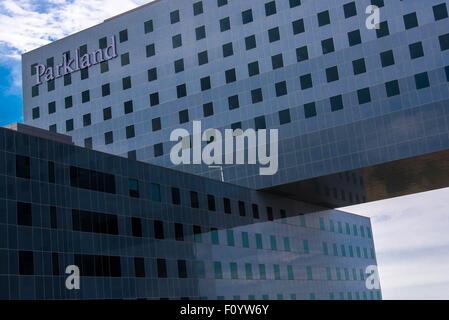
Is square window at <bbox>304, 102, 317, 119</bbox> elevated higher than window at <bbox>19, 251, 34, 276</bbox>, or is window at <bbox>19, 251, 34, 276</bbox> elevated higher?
square window at <bbox>304, 102, 317, 119</bbox>

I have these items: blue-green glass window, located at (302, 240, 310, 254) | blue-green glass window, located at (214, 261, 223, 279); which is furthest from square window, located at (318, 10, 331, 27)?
blue-green glass window, located at (302, 240, 310, 254)

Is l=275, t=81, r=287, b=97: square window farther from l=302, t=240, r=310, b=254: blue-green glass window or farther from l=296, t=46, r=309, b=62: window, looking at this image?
l=302, t=240, r=310, b=254: blue-green glass window

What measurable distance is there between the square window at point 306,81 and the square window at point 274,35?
4295 mm

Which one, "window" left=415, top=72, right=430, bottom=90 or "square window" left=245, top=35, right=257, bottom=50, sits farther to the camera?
"square window" left=245, top=35, right=257, bottom=50

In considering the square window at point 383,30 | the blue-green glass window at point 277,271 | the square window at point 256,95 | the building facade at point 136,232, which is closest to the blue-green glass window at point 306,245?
the building facade at point 136,232

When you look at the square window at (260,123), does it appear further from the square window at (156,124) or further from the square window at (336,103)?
the square window at (156,124)

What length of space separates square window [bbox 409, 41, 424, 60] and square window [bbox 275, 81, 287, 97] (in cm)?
1041

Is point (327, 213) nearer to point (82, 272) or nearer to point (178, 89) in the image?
point (178, 89)

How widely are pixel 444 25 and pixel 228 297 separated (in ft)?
89.6

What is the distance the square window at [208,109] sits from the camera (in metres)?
53.1

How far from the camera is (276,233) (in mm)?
56469

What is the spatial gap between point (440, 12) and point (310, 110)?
12409 mm

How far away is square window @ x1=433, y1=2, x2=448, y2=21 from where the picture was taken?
45.6 meters
